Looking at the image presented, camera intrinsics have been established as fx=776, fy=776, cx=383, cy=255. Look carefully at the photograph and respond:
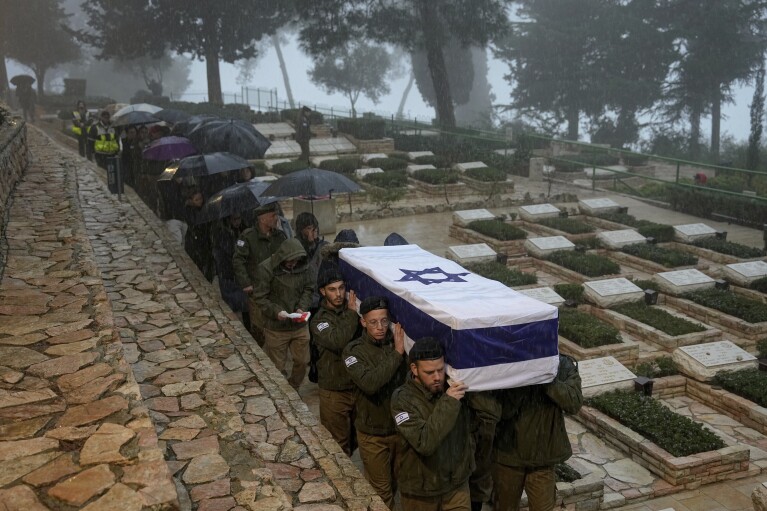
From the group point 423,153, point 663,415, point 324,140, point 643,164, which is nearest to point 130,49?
point 324,140

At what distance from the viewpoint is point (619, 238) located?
47.0 ft

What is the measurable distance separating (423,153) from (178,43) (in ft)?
56.0

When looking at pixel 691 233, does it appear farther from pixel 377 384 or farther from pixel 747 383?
pixel 377 384

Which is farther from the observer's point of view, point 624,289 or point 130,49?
point 130,49

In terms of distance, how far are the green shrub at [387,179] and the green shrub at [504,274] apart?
6.99m

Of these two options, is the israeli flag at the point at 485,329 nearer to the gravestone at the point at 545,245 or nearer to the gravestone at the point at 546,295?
the gravestone at the point at 546,295

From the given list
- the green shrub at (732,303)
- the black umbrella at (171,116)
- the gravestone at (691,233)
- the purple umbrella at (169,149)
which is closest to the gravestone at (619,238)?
the gravestone at (691,233)

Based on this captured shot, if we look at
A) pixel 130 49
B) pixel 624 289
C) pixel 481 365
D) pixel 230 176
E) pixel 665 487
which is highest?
pixel 130 49

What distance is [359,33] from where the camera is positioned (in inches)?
1259

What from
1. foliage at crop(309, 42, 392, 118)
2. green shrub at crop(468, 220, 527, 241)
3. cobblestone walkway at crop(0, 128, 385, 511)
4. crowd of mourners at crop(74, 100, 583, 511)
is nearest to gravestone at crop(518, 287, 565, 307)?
green shrub at crop(468, 220, 527, 241)

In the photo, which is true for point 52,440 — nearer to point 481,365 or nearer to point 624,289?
point 481,365

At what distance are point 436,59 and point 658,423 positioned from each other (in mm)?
25737

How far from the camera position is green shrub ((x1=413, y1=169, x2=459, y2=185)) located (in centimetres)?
1956

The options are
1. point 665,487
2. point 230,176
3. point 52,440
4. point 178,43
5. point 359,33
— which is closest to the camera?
point 52,440
